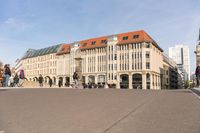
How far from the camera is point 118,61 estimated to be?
9256 cm

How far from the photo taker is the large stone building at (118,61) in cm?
8606

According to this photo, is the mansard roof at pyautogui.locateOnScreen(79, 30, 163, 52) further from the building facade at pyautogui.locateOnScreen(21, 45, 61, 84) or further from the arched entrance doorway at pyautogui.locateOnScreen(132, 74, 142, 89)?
the building facade at pyautogui.locateOnScreen(21, 45, 61, 84)

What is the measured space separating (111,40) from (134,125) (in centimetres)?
8987

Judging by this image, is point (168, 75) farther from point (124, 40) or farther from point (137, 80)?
point (137, 80)

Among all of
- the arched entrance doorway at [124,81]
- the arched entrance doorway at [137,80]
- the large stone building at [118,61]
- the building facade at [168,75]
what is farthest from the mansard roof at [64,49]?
the building facade at [168,75]

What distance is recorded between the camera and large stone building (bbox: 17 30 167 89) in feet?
282

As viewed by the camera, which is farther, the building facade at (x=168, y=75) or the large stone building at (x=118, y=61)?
the building facade at (x=168, y=75)

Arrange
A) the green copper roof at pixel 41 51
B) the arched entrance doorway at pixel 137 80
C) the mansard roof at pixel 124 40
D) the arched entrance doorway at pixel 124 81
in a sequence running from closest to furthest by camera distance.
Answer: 1. the arched entrance doorway at pixel 137 80
2. the arched entrance doorway at pixel 124 81
3. the mansard roof at pixel 124 40
4. the green copper roof at pixel 41 51

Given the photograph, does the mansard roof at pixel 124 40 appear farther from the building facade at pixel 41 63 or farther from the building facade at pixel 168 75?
the building facade at pixel 41 63

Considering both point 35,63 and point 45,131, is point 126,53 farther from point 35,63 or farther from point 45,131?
point 45,131

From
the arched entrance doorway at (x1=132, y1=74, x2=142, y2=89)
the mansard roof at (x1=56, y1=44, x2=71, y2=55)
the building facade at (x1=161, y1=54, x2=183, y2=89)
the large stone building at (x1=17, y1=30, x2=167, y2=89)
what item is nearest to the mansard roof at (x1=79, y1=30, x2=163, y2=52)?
the large stone building at (x1=17, y1=30, x2=167, y2=89)

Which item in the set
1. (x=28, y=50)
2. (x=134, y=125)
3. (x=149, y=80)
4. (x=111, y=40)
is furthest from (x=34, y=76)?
(x=134, y=125)

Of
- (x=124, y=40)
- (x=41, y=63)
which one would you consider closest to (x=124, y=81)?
(x=124, y=40)

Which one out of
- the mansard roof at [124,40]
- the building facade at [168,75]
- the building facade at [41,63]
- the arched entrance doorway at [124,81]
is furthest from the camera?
the building facade at [41,63]
